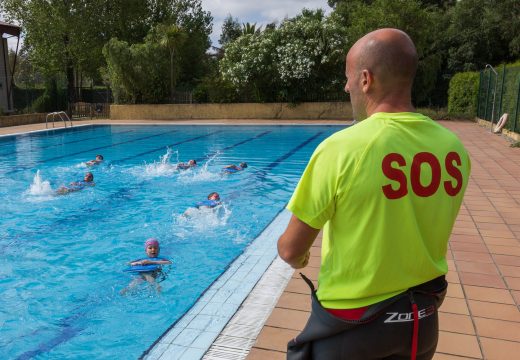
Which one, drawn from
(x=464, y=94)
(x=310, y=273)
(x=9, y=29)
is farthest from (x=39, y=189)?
(x=9, y=29)

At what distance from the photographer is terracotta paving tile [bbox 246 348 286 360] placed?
268 centimetres

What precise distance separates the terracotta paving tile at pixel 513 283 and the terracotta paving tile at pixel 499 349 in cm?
94

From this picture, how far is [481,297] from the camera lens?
344cm

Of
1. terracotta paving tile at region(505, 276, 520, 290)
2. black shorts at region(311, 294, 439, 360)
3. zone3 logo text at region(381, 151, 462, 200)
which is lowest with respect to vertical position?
terracotta paving tile at region(505, 276, 520, 290)

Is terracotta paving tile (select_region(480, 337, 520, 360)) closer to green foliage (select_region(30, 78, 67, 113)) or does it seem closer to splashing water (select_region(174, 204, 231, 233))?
splashing water (select_region(174, 204, 231, 233))

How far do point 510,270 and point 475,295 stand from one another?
726 millimetres

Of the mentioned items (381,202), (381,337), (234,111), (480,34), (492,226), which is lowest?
(492,226)

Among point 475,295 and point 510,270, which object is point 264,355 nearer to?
point 475,295

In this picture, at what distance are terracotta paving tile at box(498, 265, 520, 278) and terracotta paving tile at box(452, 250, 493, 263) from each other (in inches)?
6.0

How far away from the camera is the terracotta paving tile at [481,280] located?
3.67 m

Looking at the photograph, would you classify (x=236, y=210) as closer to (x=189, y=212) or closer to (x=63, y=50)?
(x=189, y=212)

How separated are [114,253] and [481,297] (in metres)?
4.52

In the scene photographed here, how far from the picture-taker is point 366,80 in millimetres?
1268

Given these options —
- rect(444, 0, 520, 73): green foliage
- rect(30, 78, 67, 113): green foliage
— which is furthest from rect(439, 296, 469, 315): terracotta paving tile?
rect(30, 78, 67, 113): green foliage
